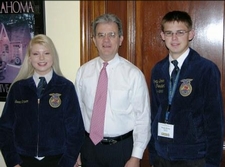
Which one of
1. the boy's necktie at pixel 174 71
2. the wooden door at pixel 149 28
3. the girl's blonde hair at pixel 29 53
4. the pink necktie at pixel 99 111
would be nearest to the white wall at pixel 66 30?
the wooden door at pixel 149 28

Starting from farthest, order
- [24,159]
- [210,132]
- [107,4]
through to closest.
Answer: [107,4]
[24,159]
[210,132]

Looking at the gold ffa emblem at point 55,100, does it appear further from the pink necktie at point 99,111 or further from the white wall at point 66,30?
the white wall at point 66,30

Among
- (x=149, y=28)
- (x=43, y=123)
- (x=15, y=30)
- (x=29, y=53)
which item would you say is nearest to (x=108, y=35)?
(x=149, y=28)

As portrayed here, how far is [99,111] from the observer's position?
176 cm

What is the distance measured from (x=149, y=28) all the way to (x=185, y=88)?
0.70 m

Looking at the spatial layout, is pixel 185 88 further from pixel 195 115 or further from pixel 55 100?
pixel 55 100

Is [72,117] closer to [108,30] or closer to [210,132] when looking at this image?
[108,30]

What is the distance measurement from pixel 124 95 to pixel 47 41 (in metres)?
0.64

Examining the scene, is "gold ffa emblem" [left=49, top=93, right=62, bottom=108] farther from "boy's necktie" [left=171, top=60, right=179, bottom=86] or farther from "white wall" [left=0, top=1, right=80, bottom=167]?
"boy's necktie" [left=171, top=60, right=179, bottom=86]

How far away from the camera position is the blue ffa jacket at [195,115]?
1.47 m

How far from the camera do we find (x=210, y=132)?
58.3 inches

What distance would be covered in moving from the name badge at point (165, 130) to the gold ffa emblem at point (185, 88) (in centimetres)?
21

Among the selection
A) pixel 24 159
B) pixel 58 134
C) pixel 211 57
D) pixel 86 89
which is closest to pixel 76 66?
pixel 86 89

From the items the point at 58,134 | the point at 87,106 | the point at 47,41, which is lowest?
the point at 58,134
